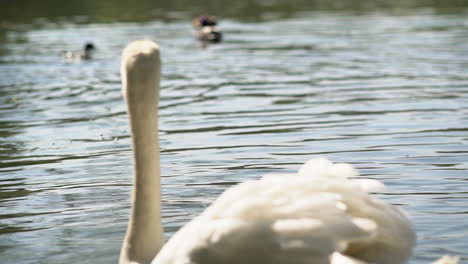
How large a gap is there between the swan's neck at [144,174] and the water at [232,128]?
1.68 m

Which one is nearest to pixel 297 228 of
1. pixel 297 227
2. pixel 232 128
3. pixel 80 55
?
pixel 297 227

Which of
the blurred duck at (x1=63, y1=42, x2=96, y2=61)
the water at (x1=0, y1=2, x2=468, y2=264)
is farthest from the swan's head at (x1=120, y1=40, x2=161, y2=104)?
the blurred duck at (x1=63, y1=42, x2=96, y2=61)

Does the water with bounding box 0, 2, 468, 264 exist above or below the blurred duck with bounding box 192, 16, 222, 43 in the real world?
above

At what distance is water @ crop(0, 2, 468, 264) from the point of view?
28.3 feet

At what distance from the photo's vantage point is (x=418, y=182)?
9750 mm

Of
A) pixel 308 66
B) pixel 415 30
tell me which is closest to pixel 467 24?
pixel 415 30

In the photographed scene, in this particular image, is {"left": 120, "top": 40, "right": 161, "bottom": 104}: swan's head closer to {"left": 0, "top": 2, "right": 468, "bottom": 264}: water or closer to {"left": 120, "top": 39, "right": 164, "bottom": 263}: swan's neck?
{"left": 120, "top": 39, "right": 164, "bottom": 263}: swan's neck

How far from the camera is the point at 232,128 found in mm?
13703

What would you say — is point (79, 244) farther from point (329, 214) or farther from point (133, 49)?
point (329, 214)

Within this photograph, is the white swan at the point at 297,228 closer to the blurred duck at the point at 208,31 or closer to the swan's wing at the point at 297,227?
the swan's wing at the point at 297,227

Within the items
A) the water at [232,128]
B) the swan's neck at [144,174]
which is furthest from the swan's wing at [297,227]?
the water at [232,128]

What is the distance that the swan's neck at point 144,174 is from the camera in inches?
221

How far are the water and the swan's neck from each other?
1678mm

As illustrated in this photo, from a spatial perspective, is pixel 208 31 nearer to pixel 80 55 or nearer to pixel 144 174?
pixel 80 55
